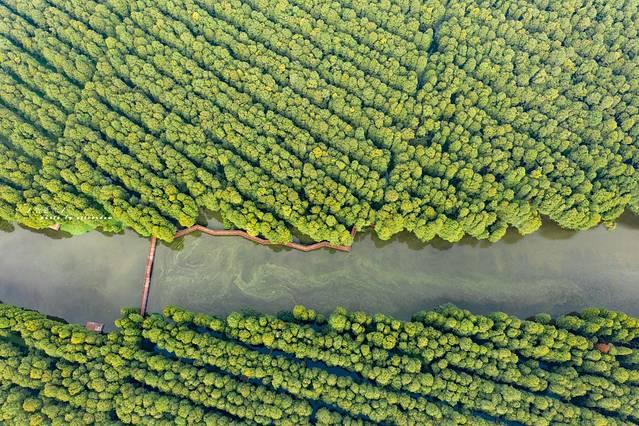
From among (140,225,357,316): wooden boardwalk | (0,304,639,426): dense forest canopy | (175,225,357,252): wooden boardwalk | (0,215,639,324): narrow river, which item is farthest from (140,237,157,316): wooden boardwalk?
(0,304,639,426): dense forest canopy

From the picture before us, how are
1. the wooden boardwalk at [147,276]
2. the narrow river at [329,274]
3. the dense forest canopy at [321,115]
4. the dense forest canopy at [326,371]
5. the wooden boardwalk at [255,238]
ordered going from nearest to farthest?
1. the dense forest canopy at [326,371]
2. the dense forest canopy at [321,115]
3. the wooden boardwalk at [147,276]
4. the narrow river at [329,274]
5. the wooden boardwalk at [255,238]

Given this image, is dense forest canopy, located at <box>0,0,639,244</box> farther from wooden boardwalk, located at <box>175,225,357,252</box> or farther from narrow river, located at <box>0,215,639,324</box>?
narrow river, located at <box>0,215,639,324</box>

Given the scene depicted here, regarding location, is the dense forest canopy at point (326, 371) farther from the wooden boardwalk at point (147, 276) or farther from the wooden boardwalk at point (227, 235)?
the wooden boardwalk at point (227, 235)

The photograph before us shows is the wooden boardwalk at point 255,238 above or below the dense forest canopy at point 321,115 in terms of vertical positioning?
below

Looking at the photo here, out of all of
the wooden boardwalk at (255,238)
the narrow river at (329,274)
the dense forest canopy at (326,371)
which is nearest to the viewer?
the dense forest canopy at (326,371)

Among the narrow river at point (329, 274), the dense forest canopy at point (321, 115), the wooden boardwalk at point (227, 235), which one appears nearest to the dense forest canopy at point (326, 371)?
the narrow river at point (329, 274)

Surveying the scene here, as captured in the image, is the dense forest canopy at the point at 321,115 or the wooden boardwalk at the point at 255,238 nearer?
the dense forest canopy at the point at 321,115

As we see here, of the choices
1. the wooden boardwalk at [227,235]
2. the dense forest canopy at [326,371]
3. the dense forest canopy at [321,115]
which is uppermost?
the dense forest canopy at [321,115]

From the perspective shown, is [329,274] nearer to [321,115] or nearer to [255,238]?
[255,238]
